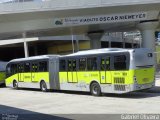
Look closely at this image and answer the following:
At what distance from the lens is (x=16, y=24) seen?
3700cm

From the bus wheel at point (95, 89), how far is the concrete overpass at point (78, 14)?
42.2 ft

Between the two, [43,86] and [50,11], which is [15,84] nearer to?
[43,86]

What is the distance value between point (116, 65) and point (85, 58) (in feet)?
8.74

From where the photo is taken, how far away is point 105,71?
69.6ft

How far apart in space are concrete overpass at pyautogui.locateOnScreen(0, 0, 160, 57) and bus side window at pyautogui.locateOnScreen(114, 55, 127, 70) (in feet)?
45.6

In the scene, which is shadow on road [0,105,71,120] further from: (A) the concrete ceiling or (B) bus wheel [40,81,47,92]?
(A) the concrete ceiling

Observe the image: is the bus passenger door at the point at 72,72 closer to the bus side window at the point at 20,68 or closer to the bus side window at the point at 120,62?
the bus side window at the point at 120,62

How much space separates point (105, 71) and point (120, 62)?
1.24 m

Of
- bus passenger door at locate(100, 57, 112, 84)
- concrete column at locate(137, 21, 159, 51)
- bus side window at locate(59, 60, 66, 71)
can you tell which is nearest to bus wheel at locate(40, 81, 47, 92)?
bus side window at locate(59, 60, 66, 71)

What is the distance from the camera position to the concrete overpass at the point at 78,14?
33.6 metres

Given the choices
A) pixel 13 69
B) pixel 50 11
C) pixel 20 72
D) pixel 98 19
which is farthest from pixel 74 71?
pixel 98 19

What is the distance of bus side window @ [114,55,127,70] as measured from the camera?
65.9 ft

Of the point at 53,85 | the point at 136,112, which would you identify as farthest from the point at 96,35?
the point at 136,112

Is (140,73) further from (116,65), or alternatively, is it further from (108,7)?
(108,7)
